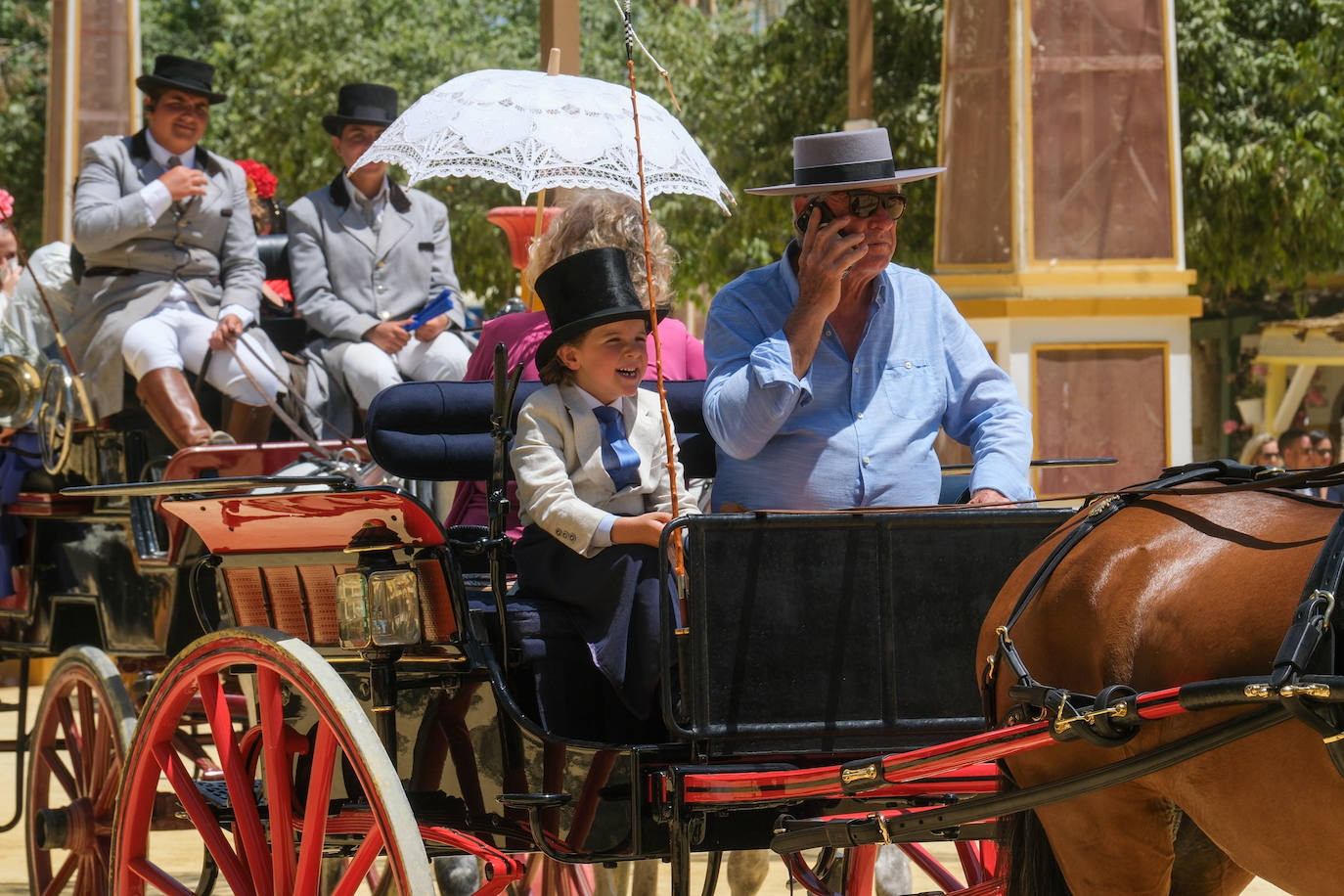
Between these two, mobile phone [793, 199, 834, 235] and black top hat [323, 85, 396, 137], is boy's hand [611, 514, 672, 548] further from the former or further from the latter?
black top hat [323, 85, 396, 137]

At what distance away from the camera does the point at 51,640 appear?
6051 mm

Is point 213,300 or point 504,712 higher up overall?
point 213,300

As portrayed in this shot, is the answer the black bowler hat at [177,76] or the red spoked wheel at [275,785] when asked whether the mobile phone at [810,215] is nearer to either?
the red spoked wheel at [275,785]

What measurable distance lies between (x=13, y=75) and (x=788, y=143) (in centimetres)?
1038

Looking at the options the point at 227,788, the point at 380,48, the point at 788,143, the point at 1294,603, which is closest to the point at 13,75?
the point at 380,48

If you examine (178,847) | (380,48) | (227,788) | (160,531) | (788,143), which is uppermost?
(380,48)

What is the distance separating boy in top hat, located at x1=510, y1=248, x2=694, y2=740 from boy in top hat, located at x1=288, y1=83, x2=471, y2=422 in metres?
2.60

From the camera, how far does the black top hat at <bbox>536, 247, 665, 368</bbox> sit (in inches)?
150

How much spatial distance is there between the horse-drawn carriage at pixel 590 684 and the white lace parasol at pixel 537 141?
115 cm

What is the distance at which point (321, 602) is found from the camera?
4105 millimetres

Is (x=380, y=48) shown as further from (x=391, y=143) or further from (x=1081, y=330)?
(x=391, y=143)

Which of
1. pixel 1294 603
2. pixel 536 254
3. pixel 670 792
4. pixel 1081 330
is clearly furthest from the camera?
pixel 1081 330

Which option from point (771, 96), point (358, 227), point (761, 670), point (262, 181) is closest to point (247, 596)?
point (761, 670)

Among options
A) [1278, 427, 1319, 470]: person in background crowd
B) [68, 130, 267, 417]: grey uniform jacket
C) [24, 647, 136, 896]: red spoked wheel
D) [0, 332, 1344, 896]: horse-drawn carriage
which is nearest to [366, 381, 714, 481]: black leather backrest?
[0, 332, 1344, 896]: horse-drawn carriage
